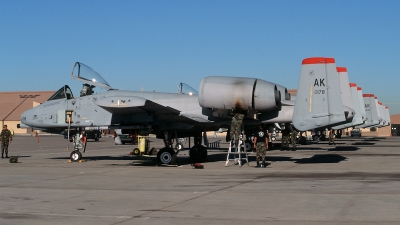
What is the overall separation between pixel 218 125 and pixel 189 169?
9.11 ft

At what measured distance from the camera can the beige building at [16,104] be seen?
3767 inches

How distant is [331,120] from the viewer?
18531 mm

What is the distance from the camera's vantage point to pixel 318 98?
18.7 m

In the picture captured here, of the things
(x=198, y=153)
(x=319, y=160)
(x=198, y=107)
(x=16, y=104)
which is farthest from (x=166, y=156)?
(x=16, y=104)

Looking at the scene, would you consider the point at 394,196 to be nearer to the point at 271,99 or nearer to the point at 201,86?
the point at 271,99

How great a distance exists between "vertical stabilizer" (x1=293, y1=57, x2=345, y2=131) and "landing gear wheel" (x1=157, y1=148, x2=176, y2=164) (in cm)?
483

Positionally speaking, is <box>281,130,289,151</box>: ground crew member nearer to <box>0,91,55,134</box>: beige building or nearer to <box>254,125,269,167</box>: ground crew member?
<box>254,125,269,167</box>: ground crew member

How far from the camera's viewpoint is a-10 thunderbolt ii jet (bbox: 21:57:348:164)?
1855cm

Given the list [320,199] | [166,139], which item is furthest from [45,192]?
[166,139]

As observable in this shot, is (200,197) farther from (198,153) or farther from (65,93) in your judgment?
(65,93)

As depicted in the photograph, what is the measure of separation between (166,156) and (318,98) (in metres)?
6.10

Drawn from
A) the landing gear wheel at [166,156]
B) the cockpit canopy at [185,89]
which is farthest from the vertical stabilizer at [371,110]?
the landing gear wheel at [166,156]

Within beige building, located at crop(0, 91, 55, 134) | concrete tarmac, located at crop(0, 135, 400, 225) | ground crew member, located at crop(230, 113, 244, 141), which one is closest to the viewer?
concrete tarmac, located at crop(0, 135, 400, 225)

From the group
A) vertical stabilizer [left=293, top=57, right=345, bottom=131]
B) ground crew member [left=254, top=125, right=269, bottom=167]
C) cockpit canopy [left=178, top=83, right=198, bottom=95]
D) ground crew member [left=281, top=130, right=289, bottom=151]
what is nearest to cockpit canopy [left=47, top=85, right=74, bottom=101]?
cockpit canopy [left=178, top=83, right=198, bottom=95]
